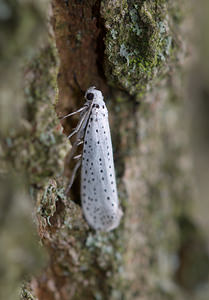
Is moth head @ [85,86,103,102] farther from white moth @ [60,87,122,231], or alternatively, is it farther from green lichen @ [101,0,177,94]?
green lichen @ [101,0,177,94]

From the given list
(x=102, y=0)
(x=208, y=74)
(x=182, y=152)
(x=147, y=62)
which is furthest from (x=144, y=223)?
(x=208, y=74)

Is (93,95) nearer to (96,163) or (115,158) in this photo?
(96,163)

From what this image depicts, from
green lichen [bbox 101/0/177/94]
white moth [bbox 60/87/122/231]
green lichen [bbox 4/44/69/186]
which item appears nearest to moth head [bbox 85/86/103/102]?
white moth [bbox 60/87/122/231]

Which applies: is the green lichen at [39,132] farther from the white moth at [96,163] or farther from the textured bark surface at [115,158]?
the white moth at [96,163]

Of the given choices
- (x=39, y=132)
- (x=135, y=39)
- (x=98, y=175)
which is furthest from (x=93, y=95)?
(x=39, y=132)

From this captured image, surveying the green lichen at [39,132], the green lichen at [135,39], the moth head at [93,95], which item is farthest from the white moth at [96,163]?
the green lichen at [39,132]

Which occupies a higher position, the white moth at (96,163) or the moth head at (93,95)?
the moth head at (93,95)

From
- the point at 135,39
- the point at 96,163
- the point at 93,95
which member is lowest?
the point at 96,163
